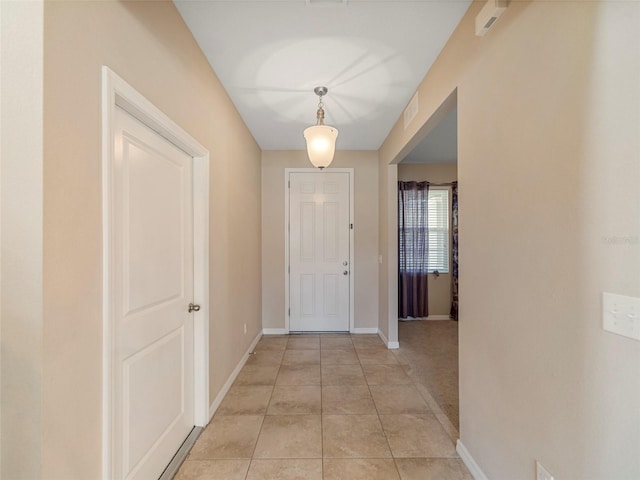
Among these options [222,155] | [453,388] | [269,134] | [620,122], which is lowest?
[453,388]

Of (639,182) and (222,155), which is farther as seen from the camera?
(222,155)

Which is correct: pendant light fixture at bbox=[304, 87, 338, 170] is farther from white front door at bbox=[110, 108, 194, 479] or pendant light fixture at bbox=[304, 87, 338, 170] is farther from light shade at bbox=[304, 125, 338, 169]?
white front door at bbox=[110, 108, 194, 479]

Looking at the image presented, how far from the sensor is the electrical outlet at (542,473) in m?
1.06

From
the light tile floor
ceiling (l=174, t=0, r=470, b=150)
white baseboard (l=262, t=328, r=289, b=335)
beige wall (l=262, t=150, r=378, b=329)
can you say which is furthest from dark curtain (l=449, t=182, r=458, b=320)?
white baseboard (l=262, t=328, r=289, b=335)

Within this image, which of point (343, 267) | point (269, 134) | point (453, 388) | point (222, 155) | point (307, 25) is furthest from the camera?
point (343, 267)

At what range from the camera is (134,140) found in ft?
4.40

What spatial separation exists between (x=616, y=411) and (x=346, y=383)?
2055 millimetres

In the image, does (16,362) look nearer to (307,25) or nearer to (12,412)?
(12,412)

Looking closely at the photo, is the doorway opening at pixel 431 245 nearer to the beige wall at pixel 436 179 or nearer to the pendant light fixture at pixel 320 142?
the beige wall at pixel 436 179

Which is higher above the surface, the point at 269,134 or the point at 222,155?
the point at 269,134

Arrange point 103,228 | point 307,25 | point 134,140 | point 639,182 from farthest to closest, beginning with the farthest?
point 307,25 → point 134,140 → point 103,228 → point 639,182

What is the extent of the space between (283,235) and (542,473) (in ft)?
11.2

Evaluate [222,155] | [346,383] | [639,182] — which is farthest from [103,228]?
[346,383]

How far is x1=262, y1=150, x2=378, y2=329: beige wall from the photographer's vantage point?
4.05 meters
